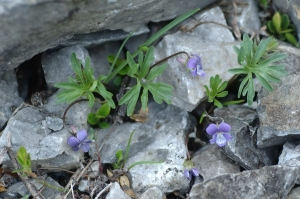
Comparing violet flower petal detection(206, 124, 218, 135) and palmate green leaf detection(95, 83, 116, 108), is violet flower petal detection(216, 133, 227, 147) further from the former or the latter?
palmate green leaf detection(95, 83, 116, 108)

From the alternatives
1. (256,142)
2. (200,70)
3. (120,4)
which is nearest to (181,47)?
(200,70)

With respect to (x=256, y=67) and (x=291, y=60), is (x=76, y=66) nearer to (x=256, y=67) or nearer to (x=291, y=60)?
(x=256, y=67)

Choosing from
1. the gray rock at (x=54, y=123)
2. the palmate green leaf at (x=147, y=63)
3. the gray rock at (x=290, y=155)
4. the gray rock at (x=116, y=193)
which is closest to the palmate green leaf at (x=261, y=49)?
the gray rock at (x=290, y=155)

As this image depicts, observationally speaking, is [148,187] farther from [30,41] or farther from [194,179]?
[30,41]

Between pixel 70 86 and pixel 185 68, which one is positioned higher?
pixel 70 86

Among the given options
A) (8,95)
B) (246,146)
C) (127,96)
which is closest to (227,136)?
(246,146)

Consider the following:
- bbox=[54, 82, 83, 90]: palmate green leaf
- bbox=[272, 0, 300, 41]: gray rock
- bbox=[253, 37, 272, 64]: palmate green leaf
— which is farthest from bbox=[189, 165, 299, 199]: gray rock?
bbox=[272, 0, 300, 41]: gray rock
